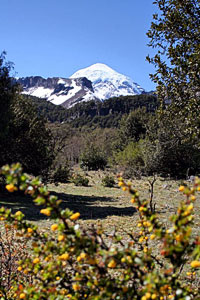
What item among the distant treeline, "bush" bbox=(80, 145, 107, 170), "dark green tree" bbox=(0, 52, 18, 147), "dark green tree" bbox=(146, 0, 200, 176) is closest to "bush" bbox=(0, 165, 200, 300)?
"dark green tree" bbox=(146, 0, 200, 176)

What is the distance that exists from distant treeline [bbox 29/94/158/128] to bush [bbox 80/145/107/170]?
61.6 meters

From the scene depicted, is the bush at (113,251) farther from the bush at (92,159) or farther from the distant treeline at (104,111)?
the distant treeline at (104,111)

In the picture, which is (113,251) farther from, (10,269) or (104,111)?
(104,111)

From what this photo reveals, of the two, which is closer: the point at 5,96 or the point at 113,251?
the point at 113,251

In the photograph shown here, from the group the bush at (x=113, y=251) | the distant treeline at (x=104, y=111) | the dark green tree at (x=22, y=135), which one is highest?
the distant treeline at (x=104, y=111)

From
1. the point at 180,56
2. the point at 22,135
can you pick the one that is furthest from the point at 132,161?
the point at 180,56

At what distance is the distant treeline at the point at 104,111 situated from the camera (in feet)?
341

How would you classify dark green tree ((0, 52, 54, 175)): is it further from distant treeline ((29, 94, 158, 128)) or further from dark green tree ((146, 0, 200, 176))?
distant treeline ((29, 94, 158, 128))

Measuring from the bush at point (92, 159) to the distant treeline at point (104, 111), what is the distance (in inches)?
2427

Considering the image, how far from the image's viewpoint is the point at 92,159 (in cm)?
3350

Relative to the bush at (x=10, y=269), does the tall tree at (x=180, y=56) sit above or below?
above

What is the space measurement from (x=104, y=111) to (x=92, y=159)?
8959cm

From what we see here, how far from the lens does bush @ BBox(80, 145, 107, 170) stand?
33.3m

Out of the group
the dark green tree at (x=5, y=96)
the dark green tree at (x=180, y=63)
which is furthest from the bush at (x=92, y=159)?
the dark green tree at (x=180, y=63)
